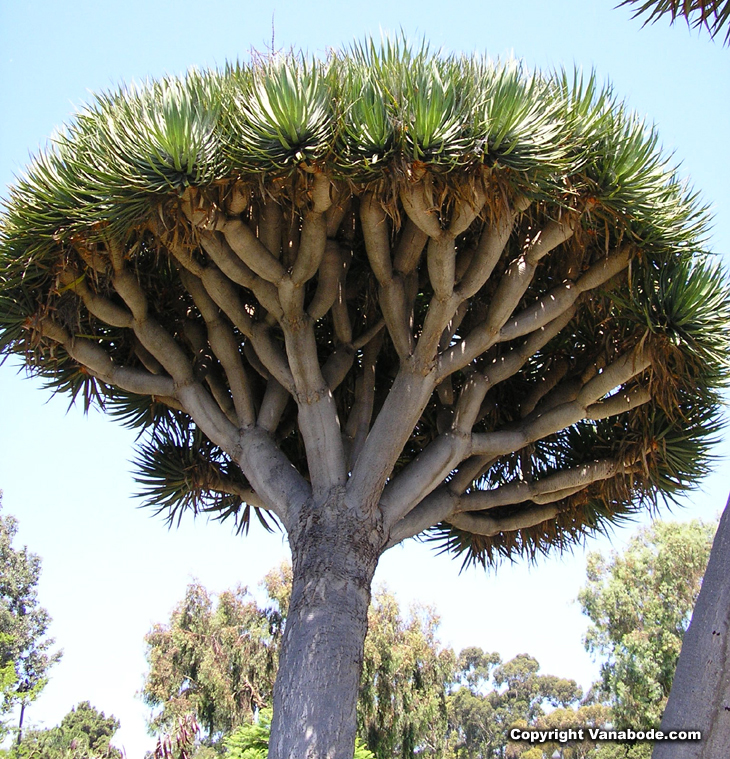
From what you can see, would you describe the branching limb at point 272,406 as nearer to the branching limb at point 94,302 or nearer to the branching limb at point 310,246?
the branching limb at point 310,246

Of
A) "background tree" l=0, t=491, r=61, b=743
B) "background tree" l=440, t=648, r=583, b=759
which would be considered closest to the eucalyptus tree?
"background tree" l=0, t=491, r=61, b=743

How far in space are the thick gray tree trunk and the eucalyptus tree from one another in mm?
2341

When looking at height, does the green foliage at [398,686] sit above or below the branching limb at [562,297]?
below

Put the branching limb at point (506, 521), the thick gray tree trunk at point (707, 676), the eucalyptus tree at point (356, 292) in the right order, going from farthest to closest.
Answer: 1. the branching limb at point (506, 521)
2. the eucalyptus tree at point (356, 292)
3. the thick gray tree trunk at point (707, 676)

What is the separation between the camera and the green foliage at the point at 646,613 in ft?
49.4

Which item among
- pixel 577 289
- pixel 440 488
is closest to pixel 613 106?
pixel 577 289

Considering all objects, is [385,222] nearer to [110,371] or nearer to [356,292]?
[356,292]

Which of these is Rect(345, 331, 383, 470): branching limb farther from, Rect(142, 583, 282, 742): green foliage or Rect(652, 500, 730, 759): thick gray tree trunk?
Rect(142, 583, 282, 742): green foliage

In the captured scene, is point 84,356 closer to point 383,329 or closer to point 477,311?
point 383,329

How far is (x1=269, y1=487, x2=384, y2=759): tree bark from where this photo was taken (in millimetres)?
4336

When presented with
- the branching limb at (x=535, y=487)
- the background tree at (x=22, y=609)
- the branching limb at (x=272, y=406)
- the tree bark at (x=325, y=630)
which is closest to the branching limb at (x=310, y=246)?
the branching limb at (x=272, y=406)

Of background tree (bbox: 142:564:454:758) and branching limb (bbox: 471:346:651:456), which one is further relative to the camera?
background tree (bbox: 142:564:454:758)

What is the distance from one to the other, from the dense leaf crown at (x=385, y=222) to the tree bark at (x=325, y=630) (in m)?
1.12

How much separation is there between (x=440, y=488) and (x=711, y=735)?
380cm
